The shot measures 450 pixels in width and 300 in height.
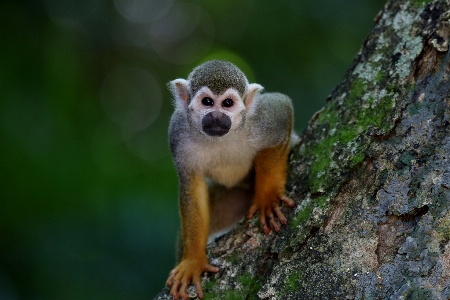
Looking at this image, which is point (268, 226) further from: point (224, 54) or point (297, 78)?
point (224, 54)

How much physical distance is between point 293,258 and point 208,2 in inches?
185

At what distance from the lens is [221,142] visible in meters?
3.32

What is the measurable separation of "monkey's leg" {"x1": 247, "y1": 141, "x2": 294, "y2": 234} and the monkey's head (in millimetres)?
307

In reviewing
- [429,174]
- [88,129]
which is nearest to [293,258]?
[429,174]

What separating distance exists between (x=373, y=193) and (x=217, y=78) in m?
1.31

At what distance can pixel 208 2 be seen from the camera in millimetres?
6191

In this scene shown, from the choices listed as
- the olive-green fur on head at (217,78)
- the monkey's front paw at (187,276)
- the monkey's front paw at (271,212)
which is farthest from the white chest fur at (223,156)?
the monkey's front paw at (187,276)

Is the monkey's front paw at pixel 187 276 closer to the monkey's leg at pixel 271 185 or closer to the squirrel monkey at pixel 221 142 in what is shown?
the squirrel monkey at pixel 221 142

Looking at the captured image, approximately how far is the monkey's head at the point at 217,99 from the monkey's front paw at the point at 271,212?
55 centimetres

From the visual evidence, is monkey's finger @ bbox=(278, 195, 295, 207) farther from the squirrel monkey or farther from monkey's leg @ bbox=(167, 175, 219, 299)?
monkey's leg @ bbox=(167, 175, 219, 299)

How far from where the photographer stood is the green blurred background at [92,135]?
4.03m

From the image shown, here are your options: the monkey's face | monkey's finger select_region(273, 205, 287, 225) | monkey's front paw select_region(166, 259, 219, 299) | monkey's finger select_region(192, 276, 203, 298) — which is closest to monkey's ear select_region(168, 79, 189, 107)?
the monkey's face

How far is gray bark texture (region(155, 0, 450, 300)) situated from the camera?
202 centimetres

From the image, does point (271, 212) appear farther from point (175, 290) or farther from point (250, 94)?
point (250, 94)
